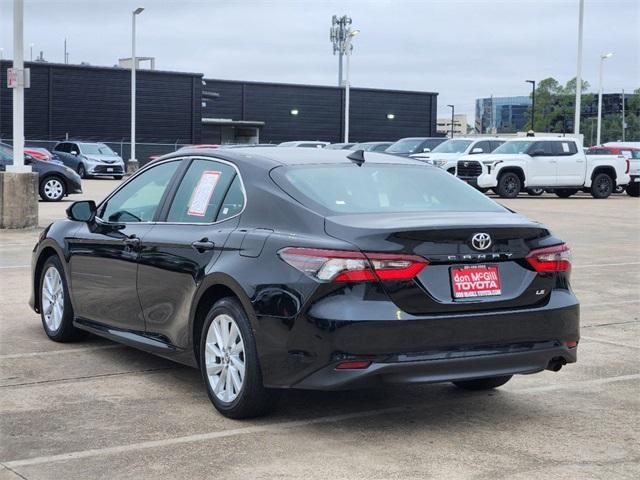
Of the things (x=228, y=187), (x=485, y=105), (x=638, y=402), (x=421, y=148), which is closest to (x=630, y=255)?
(x=638, y=402)

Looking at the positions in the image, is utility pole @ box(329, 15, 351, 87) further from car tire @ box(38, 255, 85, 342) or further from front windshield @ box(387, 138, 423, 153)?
car tire @ box(38, 255, 85, 342)

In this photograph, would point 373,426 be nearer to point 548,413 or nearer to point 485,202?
point 548,413

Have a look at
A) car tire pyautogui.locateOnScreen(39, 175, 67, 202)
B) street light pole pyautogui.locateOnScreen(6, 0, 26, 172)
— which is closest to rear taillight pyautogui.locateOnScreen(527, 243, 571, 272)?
street light pole pyautogui.locateOnScreen(6, 0, 26, 172)

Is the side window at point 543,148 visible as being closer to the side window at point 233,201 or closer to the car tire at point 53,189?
the car tire at point 53,189

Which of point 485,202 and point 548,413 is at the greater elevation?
point 485,202

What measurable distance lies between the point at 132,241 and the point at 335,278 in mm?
2098

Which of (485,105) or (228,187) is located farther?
(485,105)

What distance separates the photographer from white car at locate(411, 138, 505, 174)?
33.1 m

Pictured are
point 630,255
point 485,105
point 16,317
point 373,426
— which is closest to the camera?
point 373,426

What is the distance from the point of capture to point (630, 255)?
50.9ft

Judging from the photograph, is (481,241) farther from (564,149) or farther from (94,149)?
(94,149)

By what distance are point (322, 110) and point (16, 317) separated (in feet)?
211

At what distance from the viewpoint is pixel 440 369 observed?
536 cm

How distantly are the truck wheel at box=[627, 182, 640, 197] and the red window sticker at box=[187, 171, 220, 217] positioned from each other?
31695 mm
